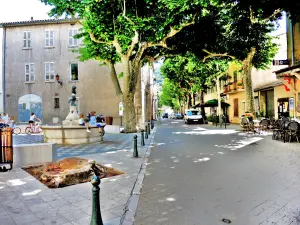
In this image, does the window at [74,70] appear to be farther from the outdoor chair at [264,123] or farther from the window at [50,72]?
the outdoor chair at [264,123]

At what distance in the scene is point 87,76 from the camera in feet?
84.3

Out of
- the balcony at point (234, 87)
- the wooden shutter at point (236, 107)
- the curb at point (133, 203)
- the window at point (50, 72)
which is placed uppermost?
the window at point (50, 72)

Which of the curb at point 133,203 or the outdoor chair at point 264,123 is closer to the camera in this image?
the curb at point 133,203

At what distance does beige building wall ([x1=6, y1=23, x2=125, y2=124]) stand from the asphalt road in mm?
18425

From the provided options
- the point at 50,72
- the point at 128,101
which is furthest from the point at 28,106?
the point at 128,101

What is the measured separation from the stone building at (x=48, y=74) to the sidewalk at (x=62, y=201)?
19671 millimetres

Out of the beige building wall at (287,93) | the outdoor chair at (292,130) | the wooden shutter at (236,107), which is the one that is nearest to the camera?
the outdoor chair at (292,130)

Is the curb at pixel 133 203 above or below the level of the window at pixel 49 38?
below

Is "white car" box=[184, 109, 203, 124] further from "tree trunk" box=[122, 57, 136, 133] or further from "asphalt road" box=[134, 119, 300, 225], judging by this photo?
"asphalt road" box=[134, 119, 300, 225]

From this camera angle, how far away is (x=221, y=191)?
192 inches

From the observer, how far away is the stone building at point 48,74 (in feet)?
83.8

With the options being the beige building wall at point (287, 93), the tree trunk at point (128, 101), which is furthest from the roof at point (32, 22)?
the beige building wall at point (287, 93)

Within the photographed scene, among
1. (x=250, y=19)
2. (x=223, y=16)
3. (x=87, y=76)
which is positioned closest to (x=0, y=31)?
(x=87, y=76)

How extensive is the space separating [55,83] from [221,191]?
2432cm
